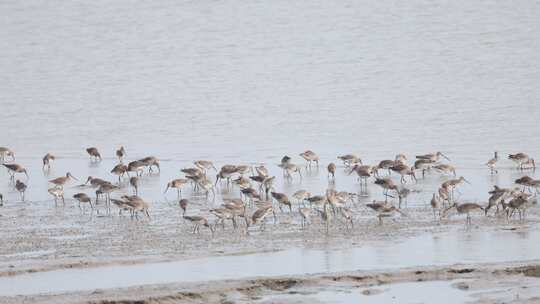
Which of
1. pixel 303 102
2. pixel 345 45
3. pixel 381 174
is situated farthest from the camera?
pixel 345 45

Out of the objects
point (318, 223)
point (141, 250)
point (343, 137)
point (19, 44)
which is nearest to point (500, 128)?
point (343, 137)

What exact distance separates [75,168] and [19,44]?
26.8 metres

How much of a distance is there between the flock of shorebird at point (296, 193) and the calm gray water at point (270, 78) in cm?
225

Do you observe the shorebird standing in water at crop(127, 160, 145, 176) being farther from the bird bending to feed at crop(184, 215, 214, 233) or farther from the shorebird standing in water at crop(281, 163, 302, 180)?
the bird bending to feed at crop(184, 215, 214, 233)

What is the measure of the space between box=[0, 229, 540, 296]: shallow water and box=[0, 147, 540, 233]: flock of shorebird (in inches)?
56.1

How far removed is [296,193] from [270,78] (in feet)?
67.7

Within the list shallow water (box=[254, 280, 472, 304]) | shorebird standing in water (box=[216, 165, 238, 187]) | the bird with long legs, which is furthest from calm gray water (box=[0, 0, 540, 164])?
shallow water (box=[254, 280, 472, 304])

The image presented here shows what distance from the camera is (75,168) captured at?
21328 mm

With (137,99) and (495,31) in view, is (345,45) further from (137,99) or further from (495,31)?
(137,99)

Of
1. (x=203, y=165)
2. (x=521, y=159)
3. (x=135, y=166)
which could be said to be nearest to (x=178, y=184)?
(x=203, y=165)

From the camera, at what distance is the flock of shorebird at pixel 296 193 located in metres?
14.2

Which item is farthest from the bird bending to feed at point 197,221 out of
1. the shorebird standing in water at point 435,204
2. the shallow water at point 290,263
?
the shorebird standing in water at point 435,204

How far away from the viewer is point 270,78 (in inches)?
1426

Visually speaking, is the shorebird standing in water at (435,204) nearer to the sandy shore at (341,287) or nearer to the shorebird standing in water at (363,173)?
the shorebird standing in water at (363,173)
